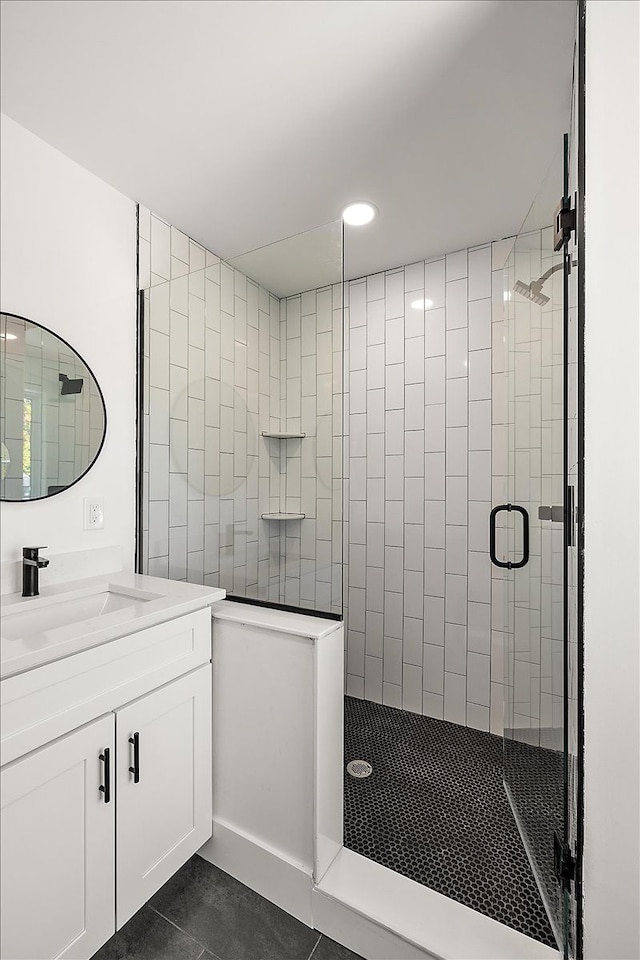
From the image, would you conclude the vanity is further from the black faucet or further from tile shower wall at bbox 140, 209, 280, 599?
tile shower wall at bbox 140, 209, 280, 599

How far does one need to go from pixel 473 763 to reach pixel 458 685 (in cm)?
38

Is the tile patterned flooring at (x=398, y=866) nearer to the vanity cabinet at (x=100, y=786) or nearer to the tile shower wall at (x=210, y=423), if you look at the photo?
the vanity cabinet at (x=100, y=786)

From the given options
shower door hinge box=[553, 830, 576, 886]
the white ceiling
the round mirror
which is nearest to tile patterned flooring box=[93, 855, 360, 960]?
shower door hinge box=[553, 830, 576, 886]

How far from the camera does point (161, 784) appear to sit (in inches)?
52.4

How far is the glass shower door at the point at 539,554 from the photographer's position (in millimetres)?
1119

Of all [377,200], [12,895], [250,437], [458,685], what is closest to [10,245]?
[250,437]

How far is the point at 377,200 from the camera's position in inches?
74.9

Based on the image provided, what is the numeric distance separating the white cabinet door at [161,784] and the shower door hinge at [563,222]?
1.55 metres

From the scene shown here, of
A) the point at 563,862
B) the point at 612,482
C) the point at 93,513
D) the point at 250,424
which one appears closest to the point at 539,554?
the point at 612,482

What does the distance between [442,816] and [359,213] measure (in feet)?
7.88

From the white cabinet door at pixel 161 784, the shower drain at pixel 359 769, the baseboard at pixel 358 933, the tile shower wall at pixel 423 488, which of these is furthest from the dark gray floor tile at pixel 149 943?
the tile shower wall at pixel 423 488

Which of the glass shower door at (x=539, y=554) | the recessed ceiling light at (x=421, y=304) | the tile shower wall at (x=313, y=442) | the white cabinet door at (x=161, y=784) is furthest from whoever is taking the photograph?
the recessed ceiling light at (x=421, y=304)

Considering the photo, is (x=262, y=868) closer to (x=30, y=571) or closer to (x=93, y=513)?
(x=30, y=571)

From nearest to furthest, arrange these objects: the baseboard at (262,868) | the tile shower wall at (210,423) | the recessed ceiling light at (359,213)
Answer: the baseboard at (262,868), the tile shower wall at (210,423), the recessed ceiling light at (359,213)
